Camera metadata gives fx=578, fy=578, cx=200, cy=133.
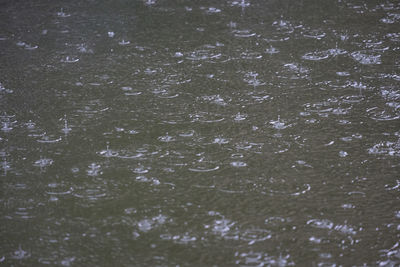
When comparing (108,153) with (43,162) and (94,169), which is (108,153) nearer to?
(94,169)

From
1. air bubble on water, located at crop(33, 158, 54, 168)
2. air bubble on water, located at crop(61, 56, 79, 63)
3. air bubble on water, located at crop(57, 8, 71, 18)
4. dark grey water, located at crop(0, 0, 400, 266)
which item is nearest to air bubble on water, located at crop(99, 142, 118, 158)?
dark grey water, located at crop(0, 0, 400, 266)

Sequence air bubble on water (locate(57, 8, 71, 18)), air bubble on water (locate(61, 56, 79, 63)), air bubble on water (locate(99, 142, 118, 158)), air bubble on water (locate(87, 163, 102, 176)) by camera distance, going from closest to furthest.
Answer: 1. air bubble on water (locate(87, 163, 102, 176))
2. air bubble on water (locate(99, 142, 118, 158))
3. air bubble on water (locate(61, 56, 79, 63))
4. air bubble on water (locate(57, 8, 71, 18))

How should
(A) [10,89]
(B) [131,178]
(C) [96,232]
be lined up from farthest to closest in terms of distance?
(A) [10,89] → (B) [131,178] → (C) [96,232]

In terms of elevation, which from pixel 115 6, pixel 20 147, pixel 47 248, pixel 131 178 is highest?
pixel 115 6

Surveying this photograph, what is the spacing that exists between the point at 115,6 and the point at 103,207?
2.19 metres

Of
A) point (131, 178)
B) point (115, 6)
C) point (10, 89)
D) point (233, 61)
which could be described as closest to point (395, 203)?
point (131, 178)

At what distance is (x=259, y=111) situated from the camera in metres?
2.47

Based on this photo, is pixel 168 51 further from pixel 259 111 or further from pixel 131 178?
pixel 131 178

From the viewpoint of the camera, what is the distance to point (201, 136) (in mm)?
2289

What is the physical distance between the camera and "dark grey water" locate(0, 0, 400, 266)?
1.70m

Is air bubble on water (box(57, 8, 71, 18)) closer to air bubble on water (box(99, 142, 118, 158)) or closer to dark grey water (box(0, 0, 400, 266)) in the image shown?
dark grey water (box(0, 0, 400, 266))

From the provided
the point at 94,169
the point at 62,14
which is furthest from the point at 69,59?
the point at 94,169

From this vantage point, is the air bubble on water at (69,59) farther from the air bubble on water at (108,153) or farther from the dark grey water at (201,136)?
the air bubble on water at (108,153)

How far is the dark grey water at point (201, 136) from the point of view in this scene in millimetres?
1701
